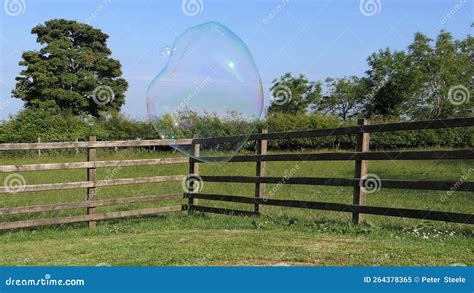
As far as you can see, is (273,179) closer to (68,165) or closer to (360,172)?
(360,172)

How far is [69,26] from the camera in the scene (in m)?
51.4

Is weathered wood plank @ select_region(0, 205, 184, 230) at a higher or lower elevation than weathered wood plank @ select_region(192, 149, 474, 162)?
lower

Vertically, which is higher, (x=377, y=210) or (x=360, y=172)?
(x=360, y=172)

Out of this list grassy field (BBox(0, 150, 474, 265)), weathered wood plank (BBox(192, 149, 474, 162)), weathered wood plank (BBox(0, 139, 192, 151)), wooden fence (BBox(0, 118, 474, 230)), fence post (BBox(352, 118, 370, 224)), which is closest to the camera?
grassy field (BBox(0, 150, 474, 265))

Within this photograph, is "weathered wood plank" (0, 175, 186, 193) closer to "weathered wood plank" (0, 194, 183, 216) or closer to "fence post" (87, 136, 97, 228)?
"fence post" (87, 136, 97, 228)

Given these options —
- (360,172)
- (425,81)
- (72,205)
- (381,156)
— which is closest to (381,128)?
(381,156)

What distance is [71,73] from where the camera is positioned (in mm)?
49000

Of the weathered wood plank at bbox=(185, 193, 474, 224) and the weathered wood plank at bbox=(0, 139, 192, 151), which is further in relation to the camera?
the weathered wood plank at bbox=(0, 139, 192, 151)

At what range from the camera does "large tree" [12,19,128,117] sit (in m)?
46.6

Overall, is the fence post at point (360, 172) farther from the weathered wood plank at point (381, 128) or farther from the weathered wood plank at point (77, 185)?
the weathered wood plank at point (77, 185)

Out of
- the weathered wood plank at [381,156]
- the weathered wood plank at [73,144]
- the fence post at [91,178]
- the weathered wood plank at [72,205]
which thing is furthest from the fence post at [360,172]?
the fence post at [91,178]

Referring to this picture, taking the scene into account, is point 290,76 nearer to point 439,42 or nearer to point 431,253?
point 439,42

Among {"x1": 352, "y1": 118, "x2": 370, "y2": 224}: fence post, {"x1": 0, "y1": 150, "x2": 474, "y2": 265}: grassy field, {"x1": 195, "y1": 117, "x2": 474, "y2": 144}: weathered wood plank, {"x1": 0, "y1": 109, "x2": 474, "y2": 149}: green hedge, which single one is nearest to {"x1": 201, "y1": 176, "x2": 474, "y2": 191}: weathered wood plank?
{"x1": 352, "y1": 118, "x2": 370, "y2": 224}: fence post

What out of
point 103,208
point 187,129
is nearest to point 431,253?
point 187,129
